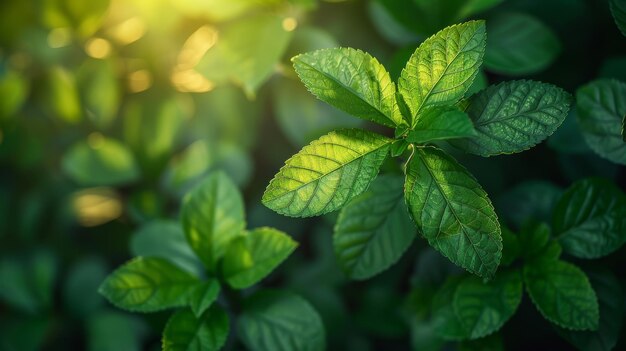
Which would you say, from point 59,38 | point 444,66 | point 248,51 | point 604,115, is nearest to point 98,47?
point 59,38

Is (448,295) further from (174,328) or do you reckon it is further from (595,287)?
(174,328)

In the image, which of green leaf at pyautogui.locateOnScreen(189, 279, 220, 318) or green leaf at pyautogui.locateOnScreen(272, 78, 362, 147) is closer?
green leaf at pyautogui.locateOnScreen(189, 279, 220, 318)

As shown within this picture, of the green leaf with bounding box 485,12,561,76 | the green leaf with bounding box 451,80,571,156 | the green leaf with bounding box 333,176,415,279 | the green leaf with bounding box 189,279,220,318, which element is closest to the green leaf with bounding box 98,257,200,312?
the green leaf with bounding box 189,279,220,318

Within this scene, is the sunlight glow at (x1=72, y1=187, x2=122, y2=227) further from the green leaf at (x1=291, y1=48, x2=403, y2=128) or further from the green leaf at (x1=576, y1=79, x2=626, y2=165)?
the green leaf at (x1=576, y1=79, x2=626, y2=165)

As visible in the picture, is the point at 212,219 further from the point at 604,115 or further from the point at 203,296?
the point at 604,115

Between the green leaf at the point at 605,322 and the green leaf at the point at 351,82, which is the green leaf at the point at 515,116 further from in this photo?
the green leaf at the point at 605,322

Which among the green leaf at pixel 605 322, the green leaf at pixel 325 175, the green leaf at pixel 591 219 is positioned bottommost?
the green leaf at pixel 605 322

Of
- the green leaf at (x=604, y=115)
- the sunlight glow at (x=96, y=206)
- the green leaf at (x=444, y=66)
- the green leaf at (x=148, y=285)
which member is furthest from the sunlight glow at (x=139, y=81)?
the green leaf at (x=604, y=115)
